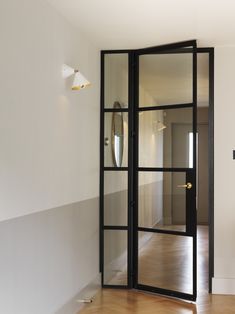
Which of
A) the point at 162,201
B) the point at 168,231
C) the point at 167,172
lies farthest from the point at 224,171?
the point at 168,231

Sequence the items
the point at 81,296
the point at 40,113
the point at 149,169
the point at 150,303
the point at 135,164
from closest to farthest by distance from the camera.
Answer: the point at 40,113 → the point at 81,296 → the point at 150,303 → the point at 149,169 → the point at 135,164

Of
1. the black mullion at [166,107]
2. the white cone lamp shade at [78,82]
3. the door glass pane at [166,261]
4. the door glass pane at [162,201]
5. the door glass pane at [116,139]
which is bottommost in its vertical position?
the door glass pane at [166,261]

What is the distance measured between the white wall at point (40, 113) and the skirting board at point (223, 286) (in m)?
1.55

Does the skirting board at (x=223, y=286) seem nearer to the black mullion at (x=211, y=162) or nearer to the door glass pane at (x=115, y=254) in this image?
the black mullion at (x=211, y=162)

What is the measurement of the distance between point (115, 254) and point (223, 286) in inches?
44.8

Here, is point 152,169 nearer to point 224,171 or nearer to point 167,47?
point 224,171

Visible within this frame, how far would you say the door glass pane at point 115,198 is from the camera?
197 inches

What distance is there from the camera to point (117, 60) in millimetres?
5031

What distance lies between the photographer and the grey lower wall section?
2936 mm

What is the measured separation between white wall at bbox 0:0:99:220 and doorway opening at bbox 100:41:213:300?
440mm

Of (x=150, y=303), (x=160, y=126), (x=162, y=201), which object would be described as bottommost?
(x=150, y=303)

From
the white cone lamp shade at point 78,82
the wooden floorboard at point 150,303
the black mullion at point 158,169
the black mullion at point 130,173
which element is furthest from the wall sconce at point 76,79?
the wooden floorboard at point 150,303

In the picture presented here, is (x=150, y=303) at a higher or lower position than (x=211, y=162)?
lower

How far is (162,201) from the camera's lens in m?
4.70
